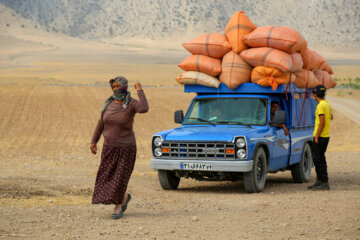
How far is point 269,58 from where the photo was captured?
11352 mm

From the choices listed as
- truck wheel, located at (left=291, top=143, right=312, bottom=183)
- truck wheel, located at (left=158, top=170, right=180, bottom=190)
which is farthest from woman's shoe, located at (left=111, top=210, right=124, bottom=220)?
truck wheel, located at (left=291, top=143, right=312, bottom=183)

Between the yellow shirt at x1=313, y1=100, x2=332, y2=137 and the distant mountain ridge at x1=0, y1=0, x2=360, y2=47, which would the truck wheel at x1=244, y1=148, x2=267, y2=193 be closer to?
the yellow shirt at x1=313, y1=100, x2=332, y2=137

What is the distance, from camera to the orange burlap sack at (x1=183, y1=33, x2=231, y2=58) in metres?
11.9

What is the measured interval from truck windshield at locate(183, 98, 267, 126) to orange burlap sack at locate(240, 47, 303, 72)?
72 cm

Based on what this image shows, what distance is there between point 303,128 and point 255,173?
3169 millimetres

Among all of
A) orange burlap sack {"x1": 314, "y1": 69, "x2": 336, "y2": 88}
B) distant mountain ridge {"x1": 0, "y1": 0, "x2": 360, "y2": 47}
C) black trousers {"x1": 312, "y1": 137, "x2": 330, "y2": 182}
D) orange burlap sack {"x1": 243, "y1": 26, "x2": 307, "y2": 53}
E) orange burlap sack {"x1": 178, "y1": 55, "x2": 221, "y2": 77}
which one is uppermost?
orange burlap sack {"x1": 243, "y1": 26, "x2": 307, "y2": 53}

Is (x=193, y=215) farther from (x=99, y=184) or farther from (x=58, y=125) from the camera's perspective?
(x=58, y=125)

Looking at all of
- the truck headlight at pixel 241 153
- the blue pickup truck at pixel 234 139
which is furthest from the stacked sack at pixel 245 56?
the truck headlight at pixel 241 153

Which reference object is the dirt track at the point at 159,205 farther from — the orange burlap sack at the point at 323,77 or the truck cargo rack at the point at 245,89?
the orange burlap sack at the point at 323,77

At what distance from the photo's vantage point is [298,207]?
9141 mm

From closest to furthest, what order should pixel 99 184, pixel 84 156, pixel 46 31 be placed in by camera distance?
1. pixel 99 184
2. pixel 84 156
3. pixel 46 31

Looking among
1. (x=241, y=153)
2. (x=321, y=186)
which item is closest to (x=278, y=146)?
(x=321, y=186)

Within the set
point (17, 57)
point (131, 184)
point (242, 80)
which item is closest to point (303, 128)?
point (242, 80)

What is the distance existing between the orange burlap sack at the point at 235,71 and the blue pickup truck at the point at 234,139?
0.15 metres
